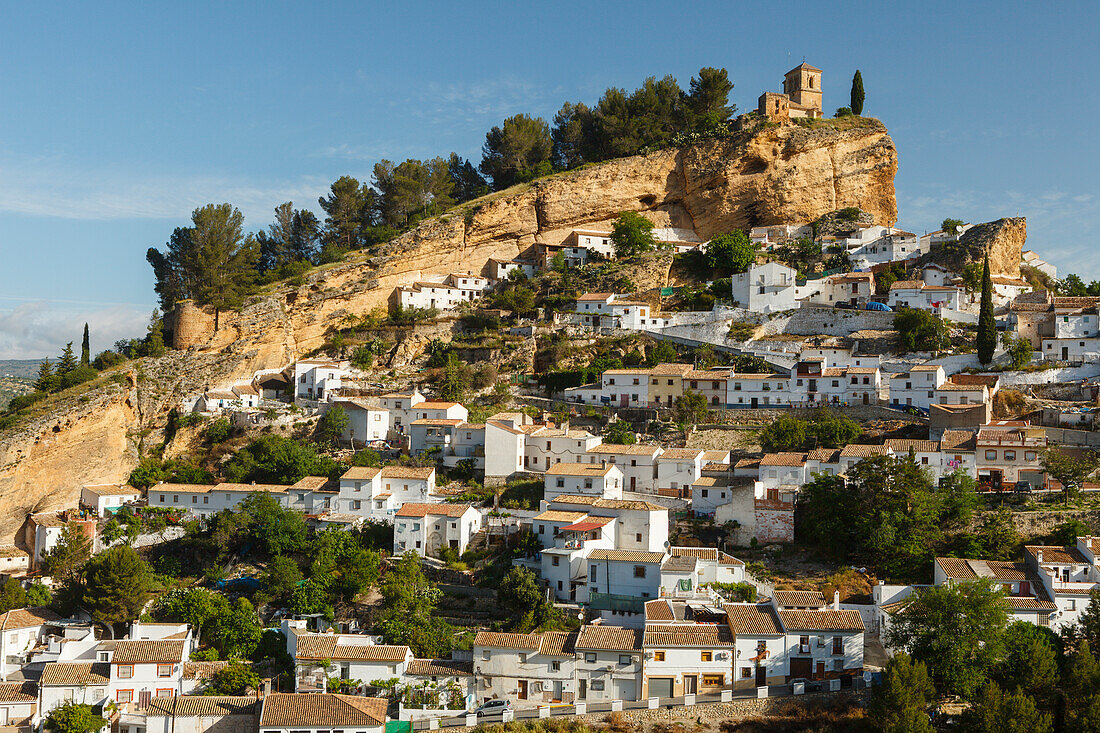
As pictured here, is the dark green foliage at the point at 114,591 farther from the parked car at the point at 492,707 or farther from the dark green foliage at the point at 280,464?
the parked car at the point at 492,707

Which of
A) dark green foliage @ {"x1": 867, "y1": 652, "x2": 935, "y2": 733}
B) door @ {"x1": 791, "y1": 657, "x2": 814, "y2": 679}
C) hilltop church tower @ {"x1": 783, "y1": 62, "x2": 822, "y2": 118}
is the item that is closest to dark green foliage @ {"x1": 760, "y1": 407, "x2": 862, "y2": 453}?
door @ {"x1": 791, "y1": 657, "x2": 814, "y2": 679}

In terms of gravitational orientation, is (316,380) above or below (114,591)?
above

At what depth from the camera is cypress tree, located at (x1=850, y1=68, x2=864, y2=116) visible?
6694 cm

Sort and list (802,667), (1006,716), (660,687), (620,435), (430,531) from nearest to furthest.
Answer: (1006,716) < (660,687) < (802,667) < (430,531) < (620,435)

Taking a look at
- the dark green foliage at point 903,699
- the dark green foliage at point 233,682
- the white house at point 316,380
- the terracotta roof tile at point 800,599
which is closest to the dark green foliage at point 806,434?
the terracotta roof tile at point 800,599

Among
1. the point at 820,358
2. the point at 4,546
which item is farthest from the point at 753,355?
the point at 4,546

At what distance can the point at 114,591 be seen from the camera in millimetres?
33812

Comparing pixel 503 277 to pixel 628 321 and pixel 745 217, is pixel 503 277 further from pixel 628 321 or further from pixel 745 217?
pixel 745 217

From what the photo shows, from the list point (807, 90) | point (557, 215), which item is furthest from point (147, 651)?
point (807, 90)

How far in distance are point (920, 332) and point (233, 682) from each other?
3369cm

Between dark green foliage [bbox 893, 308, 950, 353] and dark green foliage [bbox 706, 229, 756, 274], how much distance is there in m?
11.2

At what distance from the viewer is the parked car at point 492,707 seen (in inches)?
1079

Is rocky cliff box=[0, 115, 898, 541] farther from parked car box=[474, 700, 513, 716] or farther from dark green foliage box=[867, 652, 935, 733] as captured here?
dark green foliage box=[867, 652, 935, 733]

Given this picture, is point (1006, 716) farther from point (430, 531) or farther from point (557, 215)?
point (557, 215)
